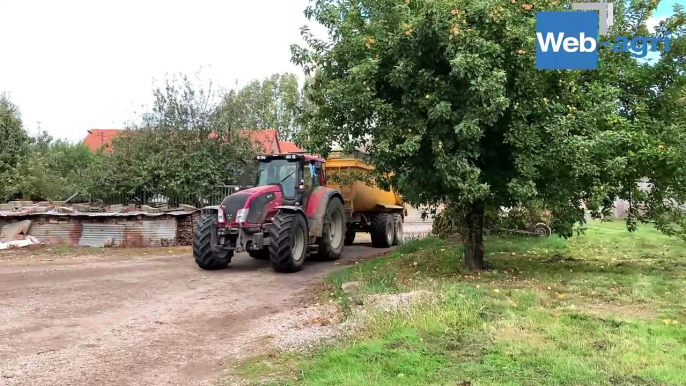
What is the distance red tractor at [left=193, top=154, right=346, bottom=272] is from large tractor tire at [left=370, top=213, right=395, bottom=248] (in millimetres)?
3518

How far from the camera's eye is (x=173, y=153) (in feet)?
61.0

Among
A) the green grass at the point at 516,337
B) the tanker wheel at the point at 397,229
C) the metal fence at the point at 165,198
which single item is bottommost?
the green grass at the point at 516,337

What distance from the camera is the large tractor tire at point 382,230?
1742 centimetres

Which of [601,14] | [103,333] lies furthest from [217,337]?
[601,14]

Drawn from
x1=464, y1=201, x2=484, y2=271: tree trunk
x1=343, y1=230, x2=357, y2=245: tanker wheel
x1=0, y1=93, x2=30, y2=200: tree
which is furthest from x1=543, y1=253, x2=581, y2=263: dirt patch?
x1=0, y1=93, x2=30, y2=200: tree

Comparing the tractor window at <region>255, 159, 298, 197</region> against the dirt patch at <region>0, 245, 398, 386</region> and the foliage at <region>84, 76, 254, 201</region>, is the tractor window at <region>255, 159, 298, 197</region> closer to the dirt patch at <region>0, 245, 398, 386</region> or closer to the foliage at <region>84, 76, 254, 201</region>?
the dirt patch at <region>0, 245, 398, 386</region>

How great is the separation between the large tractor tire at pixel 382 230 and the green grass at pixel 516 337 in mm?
7360

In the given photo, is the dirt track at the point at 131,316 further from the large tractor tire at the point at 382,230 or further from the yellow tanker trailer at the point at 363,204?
the large tractor tire at the point at 382,230

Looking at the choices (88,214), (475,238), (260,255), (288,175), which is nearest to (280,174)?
(288,175)

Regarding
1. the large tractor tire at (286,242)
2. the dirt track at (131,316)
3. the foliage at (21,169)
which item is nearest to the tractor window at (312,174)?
the large tractor tire at (286,242)

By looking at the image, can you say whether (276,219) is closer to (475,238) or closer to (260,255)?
(260,255)

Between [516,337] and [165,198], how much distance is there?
1507 centimetres

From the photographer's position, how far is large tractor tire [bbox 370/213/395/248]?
17.4 meters

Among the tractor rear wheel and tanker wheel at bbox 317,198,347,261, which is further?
the tractor rear wheel
